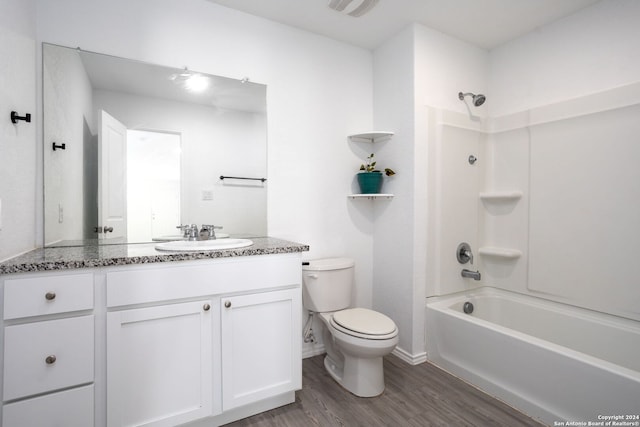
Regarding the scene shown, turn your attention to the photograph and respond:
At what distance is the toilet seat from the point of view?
1.72 metres

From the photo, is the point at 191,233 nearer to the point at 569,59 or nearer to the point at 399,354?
the point at 399,354

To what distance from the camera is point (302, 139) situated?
2.25 metres

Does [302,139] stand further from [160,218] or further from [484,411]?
[484,411]

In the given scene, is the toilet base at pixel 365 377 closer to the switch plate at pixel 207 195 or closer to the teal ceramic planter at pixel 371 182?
the teal ceramic planter at pixel 371 182

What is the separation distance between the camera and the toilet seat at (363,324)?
172cm

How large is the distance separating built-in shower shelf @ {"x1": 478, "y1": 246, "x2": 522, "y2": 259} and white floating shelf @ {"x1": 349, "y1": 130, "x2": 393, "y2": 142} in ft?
4.02

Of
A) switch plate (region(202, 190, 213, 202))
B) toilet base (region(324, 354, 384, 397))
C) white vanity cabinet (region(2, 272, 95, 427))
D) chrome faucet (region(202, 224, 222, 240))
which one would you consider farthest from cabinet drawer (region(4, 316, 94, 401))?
A: toilet base (region(324, 354, 384, 397))

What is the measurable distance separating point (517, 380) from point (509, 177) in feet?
4.93

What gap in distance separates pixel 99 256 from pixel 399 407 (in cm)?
172

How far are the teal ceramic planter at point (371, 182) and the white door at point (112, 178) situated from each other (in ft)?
5.19

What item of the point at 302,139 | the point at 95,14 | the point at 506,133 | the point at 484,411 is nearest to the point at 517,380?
the point at 484,411

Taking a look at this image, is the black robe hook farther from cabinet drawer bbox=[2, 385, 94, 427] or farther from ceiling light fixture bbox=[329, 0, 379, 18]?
ceiling light fixture bbox=[329, 0, 379, 18]

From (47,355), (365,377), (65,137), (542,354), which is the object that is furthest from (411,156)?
(47,355)

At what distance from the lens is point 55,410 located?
3.86 feet
